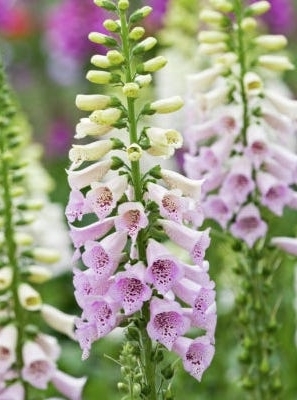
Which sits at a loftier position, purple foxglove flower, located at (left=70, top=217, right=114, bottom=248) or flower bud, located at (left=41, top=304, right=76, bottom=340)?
purple foxglove flower, located at (left=70, top=217, right=114, bottom=248)

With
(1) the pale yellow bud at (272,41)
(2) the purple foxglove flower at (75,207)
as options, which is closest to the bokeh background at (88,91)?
(2) the purple foxglove flower at (75,207)

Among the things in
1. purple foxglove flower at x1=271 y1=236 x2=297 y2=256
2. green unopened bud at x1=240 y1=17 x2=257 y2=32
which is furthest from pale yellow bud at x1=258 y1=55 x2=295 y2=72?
purple foxglove flower at x1=271 y1=236 x2=297 y2=256

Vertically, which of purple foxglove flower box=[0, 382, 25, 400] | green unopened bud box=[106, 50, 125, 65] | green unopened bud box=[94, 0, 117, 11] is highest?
green unopened bud box=[94, 0, 117, 11]

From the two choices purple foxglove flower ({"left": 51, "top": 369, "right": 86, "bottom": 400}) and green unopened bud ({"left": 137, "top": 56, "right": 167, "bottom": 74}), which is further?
purple foxglove flower ({"left": 51, "top": 369, "right": 86, "bottom": 400})

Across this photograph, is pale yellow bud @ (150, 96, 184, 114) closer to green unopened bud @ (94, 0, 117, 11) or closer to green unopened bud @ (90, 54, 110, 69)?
green unopened bud @ (90, 54, 110, 69)

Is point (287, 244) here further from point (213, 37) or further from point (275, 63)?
point (213, 37)

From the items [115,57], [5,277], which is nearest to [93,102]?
[115,57]
